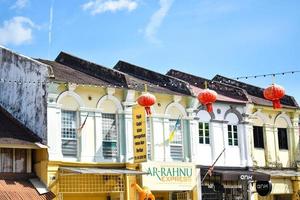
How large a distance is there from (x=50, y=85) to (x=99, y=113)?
92.7 inches

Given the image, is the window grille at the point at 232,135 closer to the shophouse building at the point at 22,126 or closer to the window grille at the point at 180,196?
the window grille at the point at 180,196

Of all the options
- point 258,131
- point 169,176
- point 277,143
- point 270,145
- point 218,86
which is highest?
point 218,86

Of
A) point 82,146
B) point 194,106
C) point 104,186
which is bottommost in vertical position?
point 104,186

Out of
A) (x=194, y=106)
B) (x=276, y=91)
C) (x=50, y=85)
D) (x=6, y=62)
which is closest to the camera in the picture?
(x=276, y=91)

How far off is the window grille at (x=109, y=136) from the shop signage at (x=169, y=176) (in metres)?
1.28

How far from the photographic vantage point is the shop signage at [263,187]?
2714 centimetres

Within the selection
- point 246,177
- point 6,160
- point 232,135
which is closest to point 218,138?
point 232,135

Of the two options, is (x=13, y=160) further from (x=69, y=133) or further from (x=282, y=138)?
(x=282, y=138)

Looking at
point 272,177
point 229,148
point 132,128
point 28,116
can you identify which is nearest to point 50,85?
point 28,116

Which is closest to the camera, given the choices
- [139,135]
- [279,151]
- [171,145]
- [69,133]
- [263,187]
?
[69,133]

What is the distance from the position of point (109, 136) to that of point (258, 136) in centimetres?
834

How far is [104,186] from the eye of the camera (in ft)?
77.9

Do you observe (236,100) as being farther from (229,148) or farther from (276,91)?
(276,91)

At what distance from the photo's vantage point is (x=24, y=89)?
23.8 m
